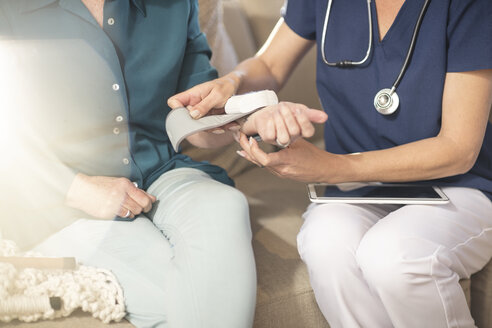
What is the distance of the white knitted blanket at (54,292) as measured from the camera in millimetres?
715

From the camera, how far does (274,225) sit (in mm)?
1052

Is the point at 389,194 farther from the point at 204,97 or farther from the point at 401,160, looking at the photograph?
the point at 204,97

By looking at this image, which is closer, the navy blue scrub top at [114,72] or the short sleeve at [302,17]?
the navy blue scrub top at [114,72]

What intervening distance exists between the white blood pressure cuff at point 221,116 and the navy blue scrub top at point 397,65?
226 mm

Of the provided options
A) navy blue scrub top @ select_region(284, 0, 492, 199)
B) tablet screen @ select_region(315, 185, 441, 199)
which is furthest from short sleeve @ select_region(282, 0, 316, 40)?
tablet screen @ select_region(315, 185, 441, 199)

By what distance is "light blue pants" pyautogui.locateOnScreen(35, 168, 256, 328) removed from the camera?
2.40 feet

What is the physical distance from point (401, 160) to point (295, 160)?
0.19 m

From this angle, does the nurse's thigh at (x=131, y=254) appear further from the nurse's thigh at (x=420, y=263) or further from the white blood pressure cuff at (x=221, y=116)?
the nurse's thigh at (x=420, y=263)

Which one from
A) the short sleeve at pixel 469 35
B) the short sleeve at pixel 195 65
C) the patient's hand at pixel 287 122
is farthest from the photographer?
the short sleeve at pixel 195 65

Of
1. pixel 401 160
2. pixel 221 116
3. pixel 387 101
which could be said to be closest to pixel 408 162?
pixel 401 160

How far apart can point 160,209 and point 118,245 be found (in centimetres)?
10

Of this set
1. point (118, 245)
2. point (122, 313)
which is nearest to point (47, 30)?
point (118, 245)

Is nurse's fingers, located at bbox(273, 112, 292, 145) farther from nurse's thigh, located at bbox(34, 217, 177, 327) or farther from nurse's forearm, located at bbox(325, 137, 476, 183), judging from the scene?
nurse's thigh, located at bbox(34, 217, 177, 327)

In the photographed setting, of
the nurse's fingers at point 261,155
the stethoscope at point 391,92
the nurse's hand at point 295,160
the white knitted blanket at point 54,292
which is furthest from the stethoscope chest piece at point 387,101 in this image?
the white knitted blanket at point 54,292
